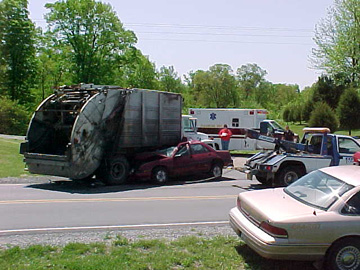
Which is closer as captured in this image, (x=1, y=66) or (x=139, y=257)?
(x=139, y=257)

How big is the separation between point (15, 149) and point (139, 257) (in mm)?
17935

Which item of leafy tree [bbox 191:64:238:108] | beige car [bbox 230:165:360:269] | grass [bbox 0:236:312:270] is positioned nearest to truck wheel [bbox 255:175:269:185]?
grass [bbox 0:236:312:270]

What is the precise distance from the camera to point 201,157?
16.2 metres

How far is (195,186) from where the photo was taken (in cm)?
1473

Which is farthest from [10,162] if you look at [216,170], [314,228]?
[314,228]

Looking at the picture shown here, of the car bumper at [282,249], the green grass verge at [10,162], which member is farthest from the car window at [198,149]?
the car bumper at [282,249]

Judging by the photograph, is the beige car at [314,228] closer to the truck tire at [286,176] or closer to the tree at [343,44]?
the truck tire at [286,176]

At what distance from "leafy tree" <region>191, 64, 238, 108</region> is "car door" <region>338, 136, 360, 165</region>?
64.2 m

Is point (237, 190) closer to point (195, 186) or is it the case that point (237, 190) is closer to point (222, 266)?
point (195, 186)

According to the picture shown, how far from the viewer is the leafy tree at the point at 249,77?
91188 millimetres

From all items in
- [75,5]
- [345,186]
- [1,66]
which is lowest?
[345,186]

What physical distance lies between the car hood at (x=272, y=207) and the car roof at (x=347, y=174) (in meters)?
0.72

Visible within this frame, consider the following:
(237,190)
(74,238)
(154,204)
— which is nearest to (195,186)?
(237,190)

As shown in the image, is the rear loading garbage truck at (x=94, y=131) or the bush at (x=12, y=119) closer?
the rear loading garbage truck at (x=94, y=131)
